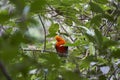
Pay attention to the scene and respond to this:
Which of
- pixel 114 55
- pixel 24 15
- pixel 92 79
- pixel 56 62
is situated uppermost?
pixel 24 15

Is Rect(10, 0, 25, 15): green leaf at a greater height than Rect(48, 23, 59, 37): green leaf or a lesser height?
greater

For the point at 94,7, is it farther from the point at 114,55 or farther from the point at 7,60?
the point at 7,60

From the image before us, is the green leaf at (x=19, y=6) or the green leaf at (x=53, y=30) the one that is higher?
the green leaf at (x=19, y=6)

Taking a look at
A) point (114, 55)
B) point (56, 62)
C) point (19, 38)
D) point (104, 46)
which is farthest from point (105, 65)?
point (19, 38)

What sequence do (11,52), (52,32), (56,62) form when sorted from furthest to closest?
(52,32) → (56,62) → (11,52)

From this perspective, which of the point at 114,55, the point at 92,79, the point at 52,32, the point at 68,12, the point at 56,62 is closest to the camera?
the point at 56,62

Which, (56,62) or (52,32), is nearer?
(56,62)

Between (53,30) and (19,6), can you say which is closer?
(19,6)

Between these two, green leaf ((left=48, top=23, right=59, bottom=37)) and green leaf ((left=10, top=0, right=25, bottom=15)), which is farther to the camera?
green leaf ((left=48, top=23, right=59, bottom=37))

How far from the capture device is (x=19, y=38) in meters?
0.35

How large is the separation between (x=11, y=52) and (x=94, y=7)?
1.36ft

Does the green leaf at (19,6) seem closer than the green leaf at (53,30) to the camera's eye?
Yes

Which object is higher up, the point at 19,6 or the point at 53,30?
the point at 19,6

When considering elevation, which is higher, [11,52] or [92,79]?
[11,52]
